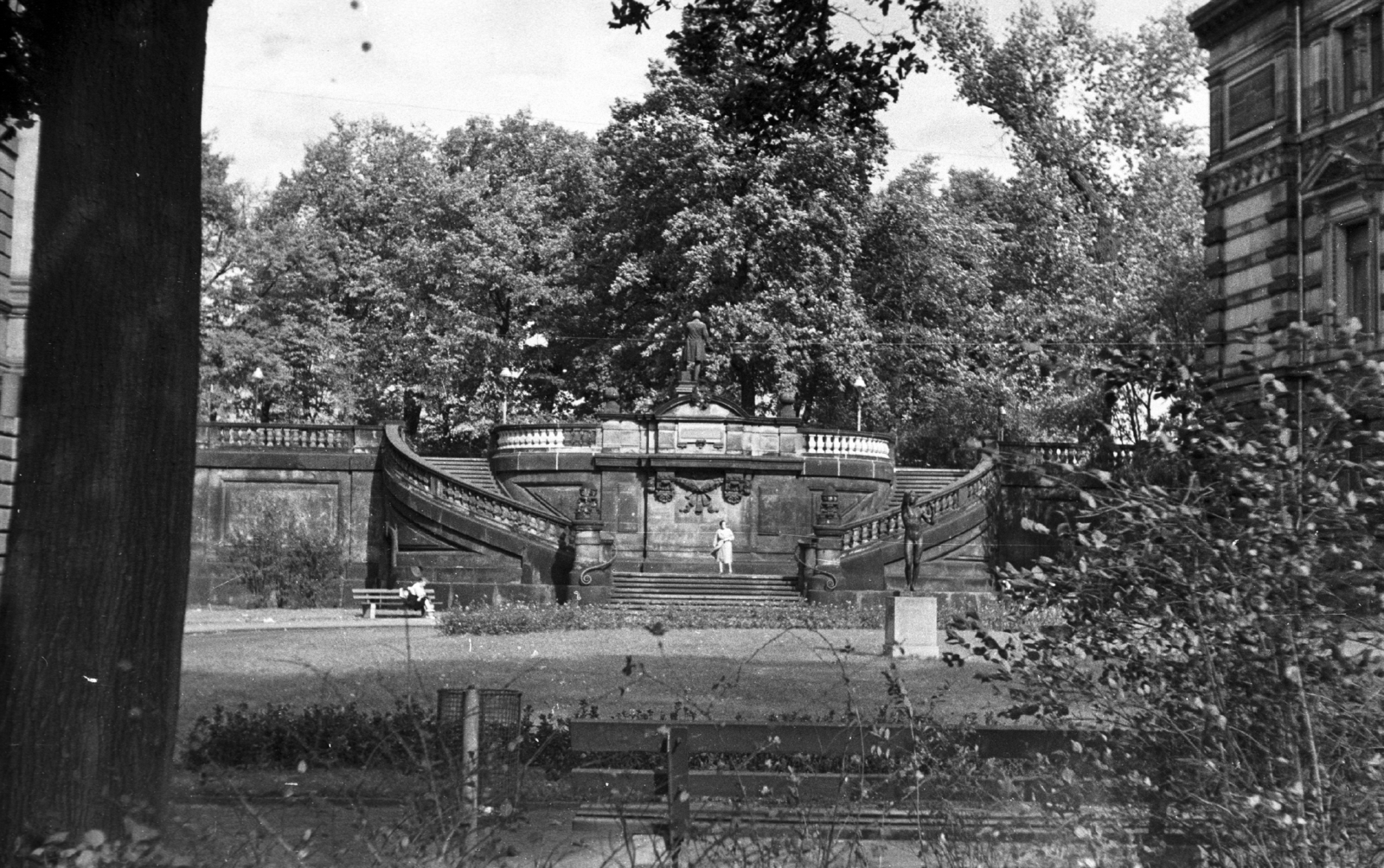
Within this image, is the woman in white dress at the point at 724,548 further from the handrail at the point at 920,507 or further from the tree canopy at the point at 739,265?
the tree canopy at the point at 739,265

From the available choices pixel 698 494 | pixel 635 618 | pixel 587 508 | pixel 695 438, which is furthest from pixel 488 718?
pixel 695 438

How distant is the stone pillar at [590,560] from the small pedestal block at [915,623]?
10.5 meters

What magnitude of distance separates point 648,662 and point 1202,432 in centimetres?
1323

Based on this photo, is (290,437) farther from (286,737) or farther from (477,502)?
(286,737)

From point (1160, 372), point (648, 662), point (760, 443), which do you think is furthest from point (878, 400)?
point (1160, 372)

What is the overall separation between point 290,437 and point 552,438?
21.7 feet

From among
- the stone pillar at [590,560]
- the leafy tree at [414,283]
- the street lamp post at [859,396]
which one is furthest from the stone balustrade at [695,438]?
the leafy tree at [414,283]

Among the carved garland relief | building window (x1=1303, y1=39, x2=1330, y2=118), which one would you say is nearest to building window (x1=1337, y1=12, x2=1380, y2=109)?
building window (x1=1303, y1=39, x2=1330, y2=118)

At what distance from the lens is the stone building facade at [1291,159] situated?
81.9 ft

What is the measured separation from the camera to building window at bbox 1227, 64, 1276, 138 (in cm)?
2700

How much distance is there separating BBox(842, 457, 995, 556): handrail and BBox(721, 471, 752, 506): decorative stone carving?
123 inches

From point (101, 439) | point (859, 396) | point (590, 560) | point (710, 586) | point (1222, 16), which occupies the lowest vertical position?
point (710, 586)

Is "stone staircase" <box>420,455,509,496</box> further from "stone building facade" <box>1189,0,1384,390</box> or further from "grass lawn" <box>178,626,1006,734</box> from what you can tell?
"stone building facade" <box>1189,0,1384,390</box>

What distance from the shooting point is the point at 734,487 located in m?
34.6
